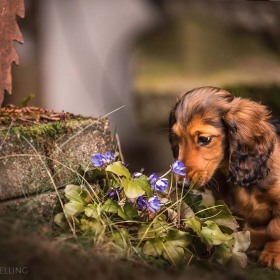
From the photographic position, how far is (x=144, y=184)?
8.77ft

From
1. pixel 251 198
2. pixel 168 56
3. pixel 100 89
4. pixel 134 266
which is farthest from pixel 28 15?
pixel 134 266

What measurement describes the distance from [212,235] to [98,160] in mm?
525

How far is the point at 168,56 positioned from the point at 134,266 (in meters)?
5.22

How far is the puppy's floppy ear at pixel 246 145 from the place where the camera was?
2.99 metres

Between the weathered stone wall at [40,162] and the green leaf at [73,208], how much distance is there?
88mm

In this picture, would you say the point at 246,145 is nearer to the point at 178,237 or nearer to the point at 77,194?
the point at 178,237

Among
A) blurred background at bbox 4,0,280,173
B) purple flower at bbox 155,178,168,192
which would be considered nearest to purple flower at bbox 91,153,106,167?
purple flower at bbox 155,178,168,192

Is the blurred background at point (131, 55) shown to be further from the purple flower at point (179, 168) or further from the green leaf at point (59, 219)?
the green leaf at point (59, 219)

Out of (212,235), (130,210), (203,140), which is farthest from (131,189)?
(203,140)

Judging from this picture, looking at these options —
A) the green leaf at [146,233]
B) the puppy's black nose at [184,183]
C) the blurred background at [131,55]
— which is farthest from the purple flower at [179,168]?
the blurred background at [131,55]

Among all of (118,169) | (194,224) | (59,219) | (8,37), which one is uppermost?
(8,37)

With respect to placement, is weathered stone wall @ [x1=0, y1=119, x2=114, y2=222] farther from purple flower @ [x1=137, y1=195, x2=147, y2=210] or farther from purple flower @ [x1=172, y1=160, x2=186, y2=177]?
purple flower @ [x1=172, y1=160, x2=186, y2=177]

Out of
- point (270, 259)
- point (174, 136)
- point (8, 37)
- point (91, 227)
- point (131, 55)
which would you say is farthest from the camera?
point (131, 55)

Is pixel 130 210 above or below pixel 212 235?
above
